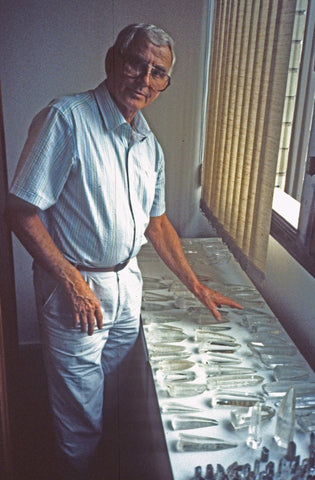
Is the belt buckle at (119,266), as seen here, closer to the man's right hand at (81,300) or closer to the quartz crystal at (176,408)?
the man's right hand at (81,300)

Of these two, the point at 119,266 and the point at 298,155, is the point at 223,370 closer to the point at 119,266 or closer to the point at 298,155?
the point at 119,266

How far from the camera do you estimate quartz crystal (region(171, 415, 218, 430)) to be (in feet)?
2.75

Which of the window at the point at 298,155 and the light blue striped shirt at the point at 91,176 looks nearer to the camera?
the light blue striped shirt at the point at 91,176

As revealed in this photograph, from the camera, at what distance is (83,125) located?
875mm

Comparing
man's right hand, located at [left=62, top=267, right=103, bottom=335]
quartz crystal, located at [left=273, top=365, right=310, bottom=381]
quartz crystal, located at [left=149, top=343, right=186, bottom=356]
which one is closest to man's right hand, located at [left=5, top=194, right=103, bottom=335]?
man's right hand, located at [left=62, top=267, right=103, bottom=335]

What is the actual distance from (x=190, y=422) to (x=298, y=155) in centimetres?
68

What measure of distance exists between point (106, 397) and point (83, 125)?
27.2 inches

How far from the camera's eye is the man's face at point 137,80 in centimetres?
80

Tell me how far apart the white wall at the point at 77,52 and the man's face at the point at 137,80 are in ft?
0.09

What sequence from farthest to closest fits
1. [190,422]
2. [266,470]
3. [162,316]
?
[162,316]
[190,422]
[266,470]

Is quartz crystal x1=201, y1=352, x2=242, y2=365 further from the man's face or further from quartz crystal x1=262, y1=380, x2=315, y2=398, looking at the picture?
the man's face

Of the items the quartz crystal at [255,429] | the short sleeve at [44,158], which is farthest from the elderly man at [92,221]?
the quartz crystal at [255,429]

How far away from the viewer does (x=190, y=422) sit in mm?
846

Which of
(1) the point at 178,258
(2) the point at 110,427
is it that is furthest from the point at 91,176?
(2) the point at 110,427
